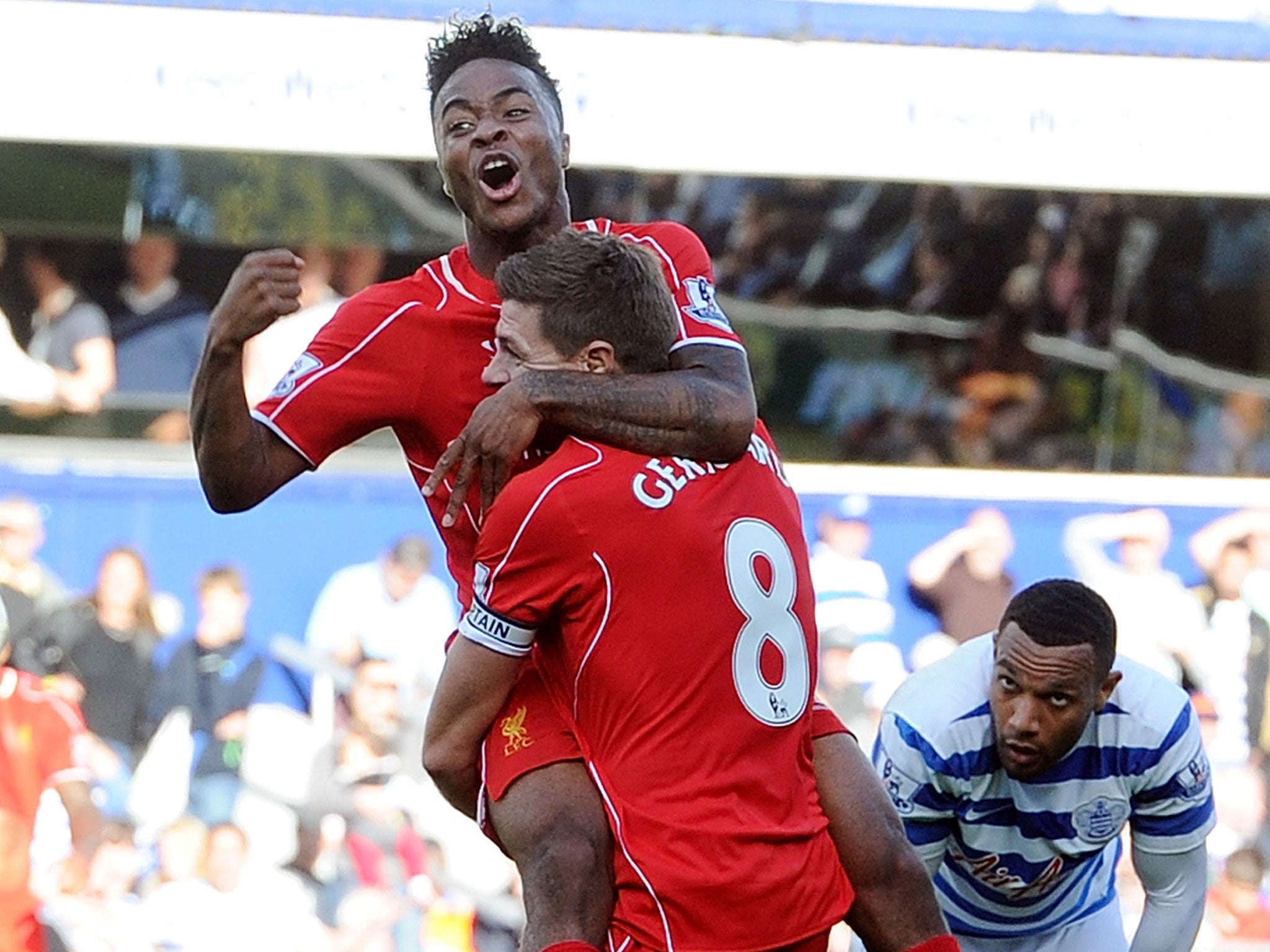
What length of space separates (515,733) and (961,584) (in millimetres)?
5875

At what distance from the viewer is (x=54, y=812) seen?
8.73 metres

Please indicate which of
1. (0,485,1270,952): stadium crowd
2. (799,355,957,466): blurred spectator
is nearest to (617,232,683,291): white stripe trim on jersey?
(0,485,1270,952): stadium crowd

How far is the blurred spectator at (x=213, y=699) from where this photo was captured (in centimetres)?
878

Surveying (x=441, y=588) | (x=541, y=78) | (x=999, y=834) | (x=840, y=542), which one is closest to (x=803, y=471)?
(x=840, y=542)

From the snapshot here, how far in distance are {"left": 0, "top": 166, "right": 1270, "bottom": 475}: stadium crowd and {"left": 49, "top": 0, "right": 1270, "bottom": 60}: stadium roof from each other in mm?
735

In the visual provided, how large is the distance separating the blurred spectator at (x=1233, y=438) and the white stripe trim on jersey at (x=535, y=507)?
6.82 meters

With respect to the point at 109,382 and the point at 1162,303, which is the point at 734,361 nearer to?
the point at 109,382

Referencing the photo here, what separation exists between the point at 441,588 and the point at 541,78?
16.6 feet

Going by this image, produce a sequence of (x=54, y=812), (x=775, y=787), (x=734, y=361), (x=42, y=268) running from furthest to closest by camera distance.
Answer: (x=42, y=268) < (x=54, y=812) < (x=734, y=361) < (x=775, y=787)

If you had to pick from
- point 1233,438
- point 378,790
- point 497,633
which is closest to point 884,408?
point 1233,438

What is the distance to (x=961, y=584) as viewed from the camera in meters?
9.30

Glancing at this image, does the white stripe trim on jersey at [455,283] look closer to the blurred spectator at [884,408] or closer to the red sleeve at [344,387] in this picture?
the red sleeve at [344,387]

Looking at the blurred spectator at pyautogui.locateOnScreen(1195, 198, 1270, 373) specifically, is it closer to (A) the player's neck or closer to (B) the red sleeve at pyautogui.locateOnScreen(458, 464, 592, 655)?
(A) the player's neck

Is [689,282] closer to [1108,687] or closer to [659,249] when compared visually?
[659,249]
